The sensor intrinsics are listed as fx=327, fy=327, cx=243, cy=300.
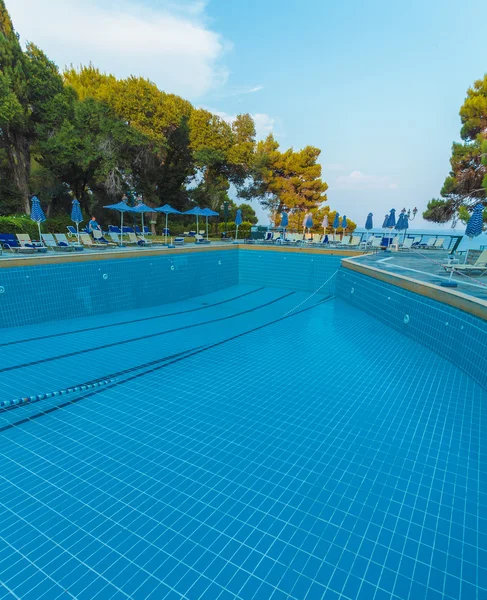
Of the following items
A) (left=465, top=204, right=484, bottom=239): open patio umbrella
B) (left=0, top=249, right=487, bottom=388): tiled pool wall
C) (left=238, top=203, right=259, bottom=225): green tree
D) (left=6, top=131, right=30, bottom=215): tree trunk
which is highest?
(left=6, top=131, right=30, bottom=215): tree trunk

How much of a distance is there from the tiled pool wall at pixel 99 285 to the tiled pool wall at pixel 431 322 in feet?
16.7

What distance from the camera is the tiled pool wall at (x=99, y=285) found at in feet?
21.5

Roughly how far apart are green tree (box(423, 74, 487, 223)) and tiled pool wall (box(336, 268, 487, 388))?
9.39m

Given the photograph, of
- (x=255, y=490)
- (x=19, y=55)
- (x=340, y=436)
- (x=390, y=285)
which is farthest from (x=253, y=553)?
(x=19, y=55)

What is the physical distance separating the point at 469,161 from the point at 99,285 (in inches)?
629

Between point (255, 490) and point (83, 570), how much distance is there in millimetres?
1177

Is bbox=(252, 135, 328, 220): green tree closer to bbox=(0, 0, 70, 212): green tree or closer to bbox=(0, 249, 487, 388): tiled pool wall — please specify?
bbox=(0, 0, 70, 212): green tree

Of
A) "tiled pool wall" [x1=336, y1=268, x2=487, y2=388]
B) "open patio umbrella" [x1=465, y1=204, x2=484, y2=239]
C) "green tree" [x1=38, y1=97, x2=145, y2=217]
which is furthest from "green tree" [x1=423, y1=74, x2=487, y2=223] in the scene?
"green tree" [x1=38, y1=97, x2=145, y2=217]

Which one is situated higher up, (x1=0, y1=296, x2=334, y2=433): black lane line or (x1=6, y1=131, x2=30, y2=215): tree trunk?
(x1=6, y1=131, x2=30, y2=215): tree trunk

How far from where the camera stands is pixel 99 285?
794 centimetres

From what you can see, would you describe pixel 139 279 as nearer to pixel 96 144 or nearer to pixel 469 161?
pixel 96 144

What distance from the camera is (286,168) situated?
2323cm

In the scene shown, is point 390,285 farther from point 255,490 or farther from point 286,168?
point 286,168

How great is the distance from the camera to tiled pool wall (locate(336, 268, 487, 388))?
438 centimetres
